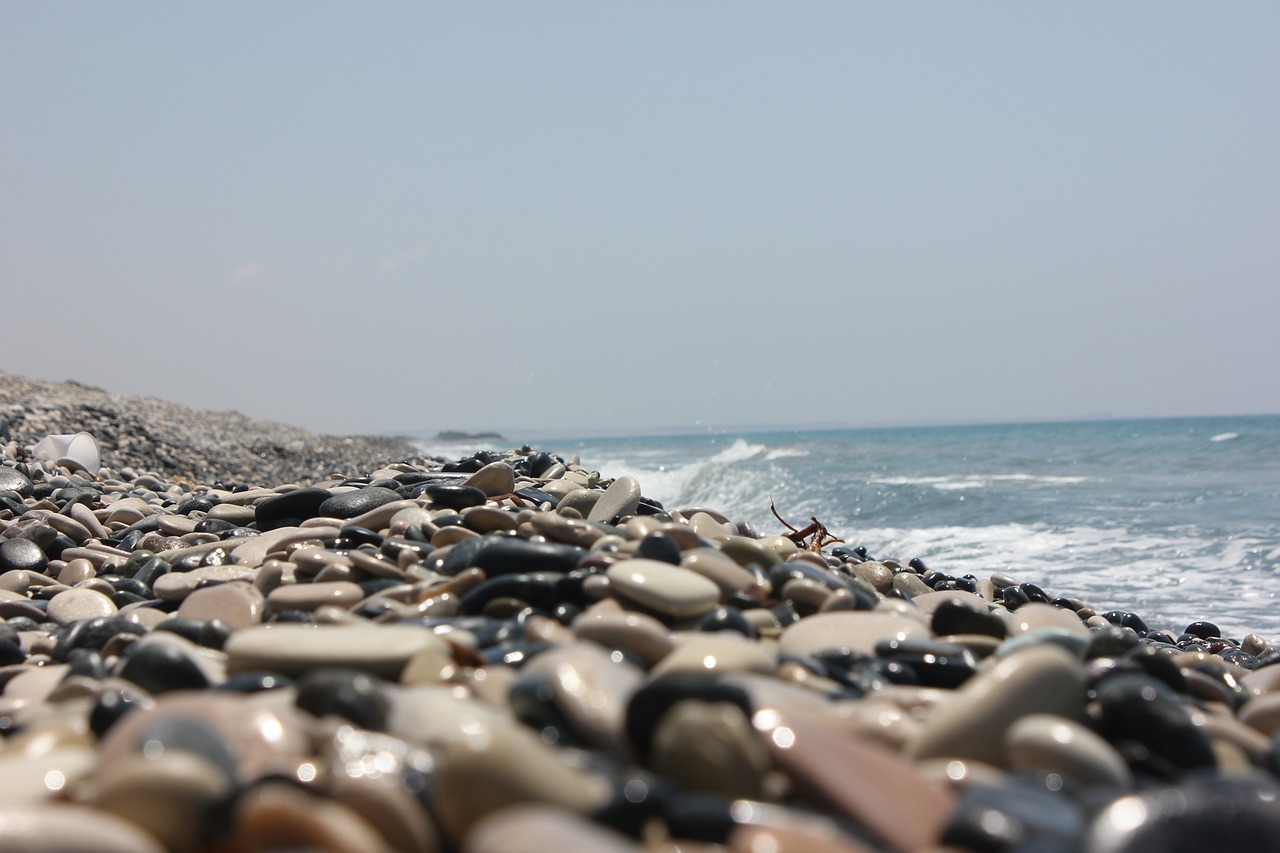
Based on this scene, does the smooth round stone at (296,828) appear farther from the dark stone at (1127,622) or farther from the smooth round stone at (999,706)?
the dark stone at (1127,622)

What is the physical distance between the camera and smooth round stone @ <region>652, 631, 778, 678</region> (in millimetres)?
1948


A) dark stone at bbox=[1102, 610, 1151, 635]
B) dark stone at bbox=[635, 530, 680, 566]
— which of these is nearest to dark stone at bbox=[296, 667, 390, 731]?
dark stone at bbox=[635, 530, 680, 566]

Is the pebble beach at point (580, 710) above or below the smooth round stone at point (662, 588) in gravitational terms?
below

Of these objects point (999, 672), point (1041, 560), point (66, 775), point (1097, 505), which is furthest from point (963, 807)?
point (1097, 505)

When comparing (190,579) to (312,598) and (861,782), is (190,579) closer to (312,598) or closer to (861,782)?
(312,598)

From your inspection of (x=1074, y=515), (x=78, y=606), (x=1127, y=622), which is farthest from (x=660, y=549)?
(x=1074, y=515)

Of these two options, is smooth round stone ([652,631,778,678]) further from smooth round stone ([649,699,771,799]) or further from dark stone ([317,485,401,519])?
dark stone ([317,485,401,519])

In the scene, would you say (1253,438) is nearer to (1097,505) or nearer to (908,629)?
(1097,505)

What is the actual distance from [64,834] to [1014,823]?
4.29 ft

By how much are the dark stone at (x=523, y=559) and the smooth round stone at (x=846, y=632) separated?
0.66 m

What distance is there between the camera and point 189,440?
1458 centimetres

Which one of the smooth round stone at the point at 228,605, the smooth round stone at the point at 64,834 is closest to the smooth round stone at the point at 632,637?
the smooth round stone at the point at 64,834

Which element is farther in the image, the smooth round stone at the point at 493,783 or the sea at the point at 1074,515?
the sea at the point at 1074,515

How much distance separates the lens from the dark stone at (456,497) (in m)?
3.79
